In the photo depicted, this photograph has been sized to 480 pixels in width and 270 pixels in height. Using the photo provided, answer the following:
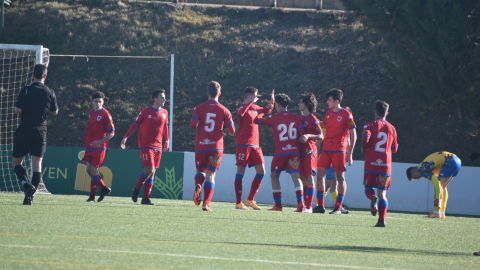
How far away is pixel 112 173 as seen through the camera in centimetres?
1394

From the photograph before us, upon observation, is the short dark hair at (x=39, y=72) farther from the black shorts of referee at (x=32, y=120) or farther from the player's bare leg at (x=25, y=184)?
the player's bare leg at (x=25, y=184)

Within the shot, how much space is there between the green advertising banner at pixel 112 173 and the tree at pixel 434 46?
1108 centimetres

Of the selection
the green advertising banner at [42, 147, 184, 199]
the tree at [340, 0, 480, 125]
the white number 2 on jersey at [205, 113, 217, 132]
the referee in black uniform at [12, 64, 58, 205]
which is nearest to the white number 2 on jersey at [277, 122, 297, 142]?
the white number 2 on jersey at [205, 113, 217, 132]

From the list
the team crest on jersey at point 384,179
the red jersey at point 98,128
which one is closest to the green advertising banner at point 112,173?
the red jersey at point 98,128

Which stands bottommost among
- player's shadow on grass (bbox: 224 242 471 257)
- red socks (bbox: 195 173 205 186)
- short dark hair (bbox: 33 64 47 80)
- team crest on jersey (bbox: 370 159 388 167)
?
player's shadow on grass (bbox: 224 242 471 257)

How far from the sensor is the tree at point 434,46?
1808 cm

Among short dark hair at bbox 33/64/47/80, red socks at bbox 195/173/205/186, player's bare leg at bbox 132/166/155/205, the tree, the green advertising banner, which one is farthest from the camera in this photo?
the tree

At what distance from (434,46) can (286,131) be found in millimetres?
12565

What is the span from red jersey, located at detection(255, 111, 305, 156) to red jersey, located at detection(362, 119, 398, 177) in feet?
5.44

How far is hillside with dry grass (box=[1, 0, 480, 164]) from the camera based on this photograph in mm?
23141

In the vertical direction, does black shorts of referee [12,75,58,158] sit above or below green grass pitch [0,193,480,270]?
above

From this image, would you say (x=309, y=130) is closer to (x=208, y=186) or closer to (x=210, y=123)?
(x=210, y=123)

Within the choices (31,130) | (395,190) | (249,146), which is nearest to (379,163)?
(249,146)

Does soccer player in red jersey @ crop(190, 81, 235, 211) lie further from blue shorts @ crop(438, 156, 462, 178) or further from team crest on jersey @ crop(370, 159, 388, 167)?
blue shorts @ crop(438, 156, 462, 178)
